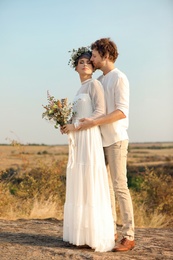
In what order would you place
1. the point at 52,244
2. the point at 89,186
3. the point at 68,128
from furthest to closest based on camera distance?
the point at 52,244 → the point at 68,128 → the point at 89,186

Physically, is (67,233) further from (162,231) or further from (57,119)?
(162,231)

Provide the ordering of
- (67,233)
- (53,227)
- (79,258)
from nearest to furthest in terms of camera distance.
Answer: (79,258) → (67,233) → (53,227)

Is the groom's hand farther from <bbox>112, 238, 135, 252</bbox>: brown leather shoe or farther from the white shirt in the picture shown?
<bbox>112, 238, 135, 252</bbox>: brown leather shoe

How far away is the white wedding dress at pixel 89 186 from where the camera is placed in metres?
4.64

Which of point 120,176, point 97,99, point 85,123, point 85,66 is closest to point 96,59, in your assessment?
point 85,66

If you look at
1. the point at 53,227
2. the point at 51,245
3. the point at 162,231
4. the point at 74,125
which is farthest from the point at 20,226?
the point at 74,125

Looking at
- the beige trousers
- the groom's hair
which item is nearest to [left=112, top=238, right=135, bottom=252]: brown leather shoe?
the beige trousers

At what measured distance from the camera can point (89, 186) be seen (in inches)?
182

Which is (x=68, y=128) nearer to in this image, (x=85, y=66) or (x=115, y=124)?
(x=115, y=124)

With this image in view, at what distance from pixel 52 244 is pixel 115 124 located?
1.61 m

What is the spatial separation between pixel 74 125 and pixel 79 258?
134 cm

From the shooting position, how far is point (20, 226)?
6598mm

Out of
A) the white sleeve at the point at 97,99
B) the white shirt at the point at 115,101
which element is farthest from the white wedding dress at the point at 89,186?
the white shirt at the point at 115,101

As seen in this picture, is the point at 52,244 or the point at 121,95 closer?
the point at 121,95
